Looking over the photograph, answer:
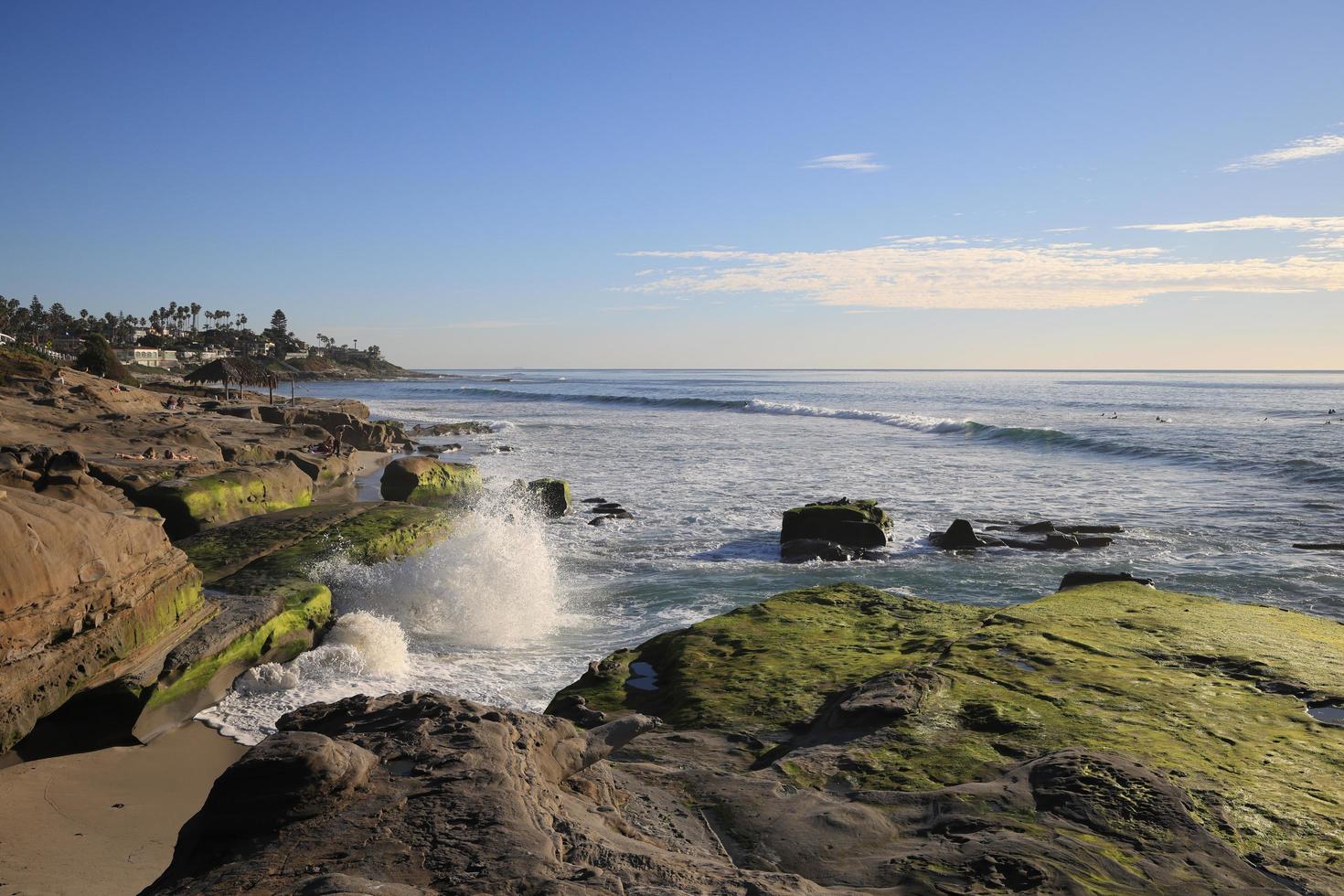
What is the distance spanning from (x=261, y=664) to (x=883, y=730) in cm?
690

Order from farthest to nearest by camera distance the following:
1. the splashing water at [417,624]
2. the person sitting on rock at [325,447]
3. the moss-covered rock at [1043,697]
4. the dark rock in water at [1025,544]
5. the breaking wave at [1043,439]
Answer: the breaking wave at [1043,439] → the person sitting on rock at [325,447] → the dark rock in water at [1025,544] → the splashing water at [417,624] → the moss-covered rock at [1043,697]

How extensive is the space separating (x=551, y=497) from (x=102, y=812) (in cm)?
1388

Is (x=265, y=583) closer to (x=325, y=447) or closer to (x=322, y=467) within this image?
(x=322, y=467)

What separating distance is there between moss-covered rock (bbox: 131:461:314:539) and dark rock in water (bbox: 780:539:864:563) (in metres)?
9.81

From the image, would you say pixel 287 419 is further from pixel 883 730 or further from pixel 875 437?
pixel 883 730

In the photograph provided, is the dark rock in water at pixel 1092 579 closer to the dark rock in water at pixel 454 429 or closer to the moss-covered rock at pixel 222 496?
the moss-covered rock at pixel 222 496

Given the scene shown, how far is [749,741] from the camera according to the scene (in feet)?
18.9

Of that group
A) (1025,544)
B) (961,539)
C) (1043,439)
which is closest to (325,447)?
(961,539)

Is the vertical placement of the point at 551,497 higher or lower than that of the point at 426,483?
lower

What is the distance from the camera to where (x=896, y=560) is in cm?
1520

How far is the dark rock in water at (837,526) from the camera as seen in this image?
16.1m

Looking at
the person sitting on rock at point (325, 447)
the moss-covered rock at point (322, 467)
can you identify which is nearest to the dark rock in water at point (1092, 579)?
the moss-covered rock at point (322, 467)

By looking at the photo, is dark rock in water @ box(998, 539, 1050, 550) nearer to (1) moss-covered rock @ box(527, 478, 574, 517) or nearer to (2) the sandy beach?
(1) moss-covered rock @ box(527, 478, 574, 517)

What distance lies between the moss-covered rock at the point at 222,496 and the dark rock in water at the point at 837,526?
1010 centimetres
